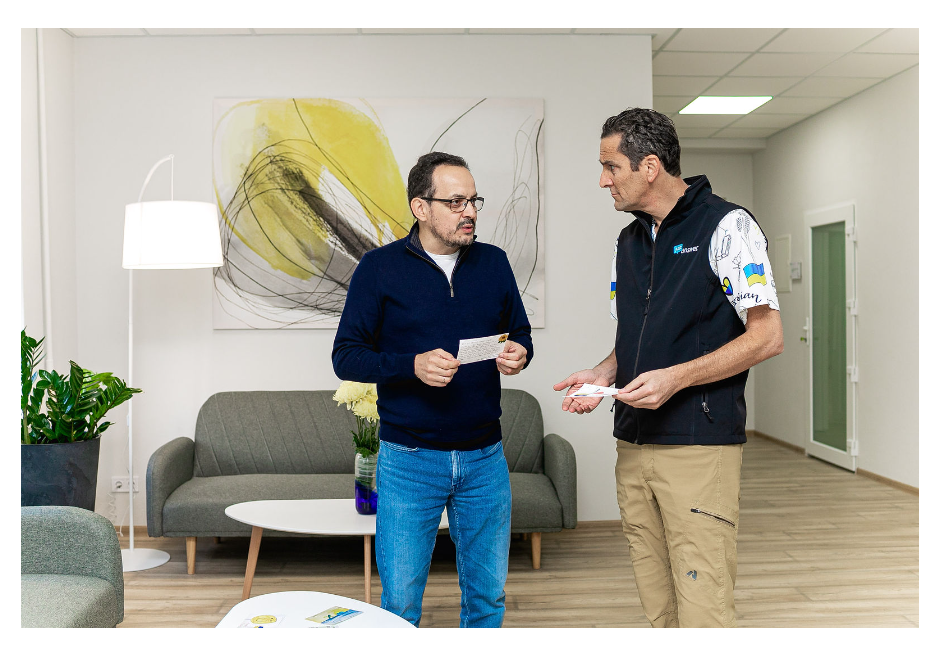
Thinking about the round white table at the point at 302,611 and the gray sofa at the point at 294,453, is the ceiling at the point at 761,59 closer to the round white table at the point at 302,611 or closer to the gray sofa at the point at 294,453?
the gray sofa at the point at 294,453

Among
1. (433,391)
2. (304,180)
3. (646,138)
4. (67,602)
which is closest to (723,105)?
(304,180)

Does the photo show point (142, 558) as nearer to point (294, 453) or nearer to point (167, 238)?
point (294, 453)

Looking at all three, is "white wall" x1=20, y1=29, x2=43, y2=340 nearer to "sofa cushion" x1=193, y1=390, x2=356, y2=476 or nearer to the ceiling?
the ceiling

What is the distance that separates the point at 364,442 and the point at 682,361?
5.61 feet

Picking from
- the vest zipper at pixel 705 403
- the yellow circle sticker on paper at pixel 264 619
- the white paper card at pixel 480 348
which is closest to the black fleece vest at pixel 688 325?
the vest zipper at pixel 705 403

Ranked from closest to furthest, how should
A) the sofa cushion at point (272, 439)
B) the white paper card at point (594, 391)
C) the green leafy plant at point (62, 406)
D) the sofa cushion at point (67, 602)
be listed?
the white paper card at point (594, 391), the sofa cushion at point (67, 602), the green leafy plant at point (62, 406), the sofa cushion at point (272, 439)

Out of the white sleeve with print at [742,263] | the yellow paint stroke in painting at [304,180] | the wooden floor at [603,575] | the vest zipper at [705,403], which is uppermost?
the yellow paint stroke in painting at [304,180]

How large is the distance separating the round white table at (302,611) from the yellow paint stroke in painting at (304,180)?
109 inches

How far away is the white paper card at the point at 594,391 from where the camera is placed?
171 cm

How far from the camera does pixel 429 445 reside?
2025 mm

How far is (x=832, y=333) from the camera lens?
21.6ft

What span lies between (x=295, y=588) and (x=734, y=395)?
8.22ft

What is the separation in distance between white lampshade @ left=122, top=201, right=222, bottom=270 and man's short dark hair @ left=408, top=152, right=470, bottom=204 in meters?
2.11
